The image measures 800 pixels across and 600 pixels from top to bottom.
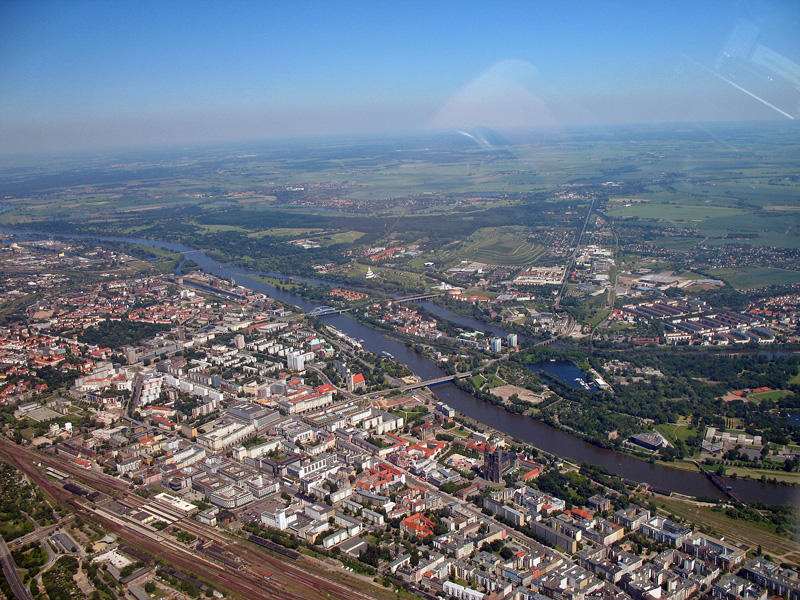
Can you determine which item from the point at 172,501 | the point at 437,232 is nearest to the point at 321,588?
the point at 172,501

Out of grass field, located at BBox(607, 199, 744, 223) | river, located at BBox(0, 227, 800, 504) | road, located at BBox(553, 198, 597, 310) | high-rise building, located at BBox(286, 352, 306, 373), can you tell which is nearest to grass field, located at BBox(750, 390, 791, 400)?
river, located at BBox(0, 227, 800, 504)

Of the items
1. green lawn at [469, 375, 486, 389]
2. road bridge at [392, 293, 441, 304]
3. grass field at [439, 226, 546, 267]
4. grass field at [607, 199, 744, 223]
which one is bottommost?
green lawn at [469, 375, 486, 389]

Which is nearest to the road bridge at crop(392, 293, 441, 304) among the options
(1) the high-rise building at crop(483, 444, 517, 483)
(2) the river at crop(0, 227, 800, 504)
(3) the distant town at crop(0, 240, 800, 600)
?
(2) the river at crop(0, 227, 800, 504)

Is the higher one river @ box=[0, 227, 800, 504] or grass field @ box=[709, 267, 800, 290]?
grass field @ box=[709, 267, 800, 290]

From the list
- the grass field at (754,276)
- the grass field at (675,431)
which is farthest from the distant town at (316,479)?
the grass field at (754,276)

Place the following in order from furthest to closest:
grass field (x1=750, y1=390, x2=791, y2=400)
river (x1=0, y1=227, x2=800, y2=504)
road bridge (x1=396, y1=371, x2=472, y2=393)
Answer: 1. road bridge (x1=396, y1=371, x2=472, y2=393)
2. grass field (x1=750, y1=390, x2=791, y2=400)
3. river (x1=0, y1=227, x2=800, y2=504)

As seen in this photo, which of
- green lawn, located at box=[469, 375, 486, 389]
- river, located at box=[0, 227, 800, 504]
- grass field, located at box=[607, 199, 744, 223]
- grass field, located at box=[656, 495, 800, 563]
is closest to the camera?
grass field, located at box=[656, 495, 800, 563]

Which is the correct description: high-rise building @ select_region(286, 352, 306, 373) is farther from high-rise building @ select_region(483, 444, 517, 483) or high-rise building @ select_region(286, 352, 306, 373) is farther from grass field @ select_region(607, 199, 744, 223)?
grass field @ select_region(607, 199, 744, 223)

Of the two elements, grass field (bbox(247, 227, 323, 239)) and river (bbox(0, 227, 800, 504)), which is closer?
river (bbox(0, 227, 800, 504))

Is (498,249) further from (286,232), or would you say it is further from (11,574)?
(11,574)

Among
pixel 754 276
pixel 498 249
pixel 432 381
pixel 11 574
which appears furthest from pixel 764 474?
pixel 498 249
